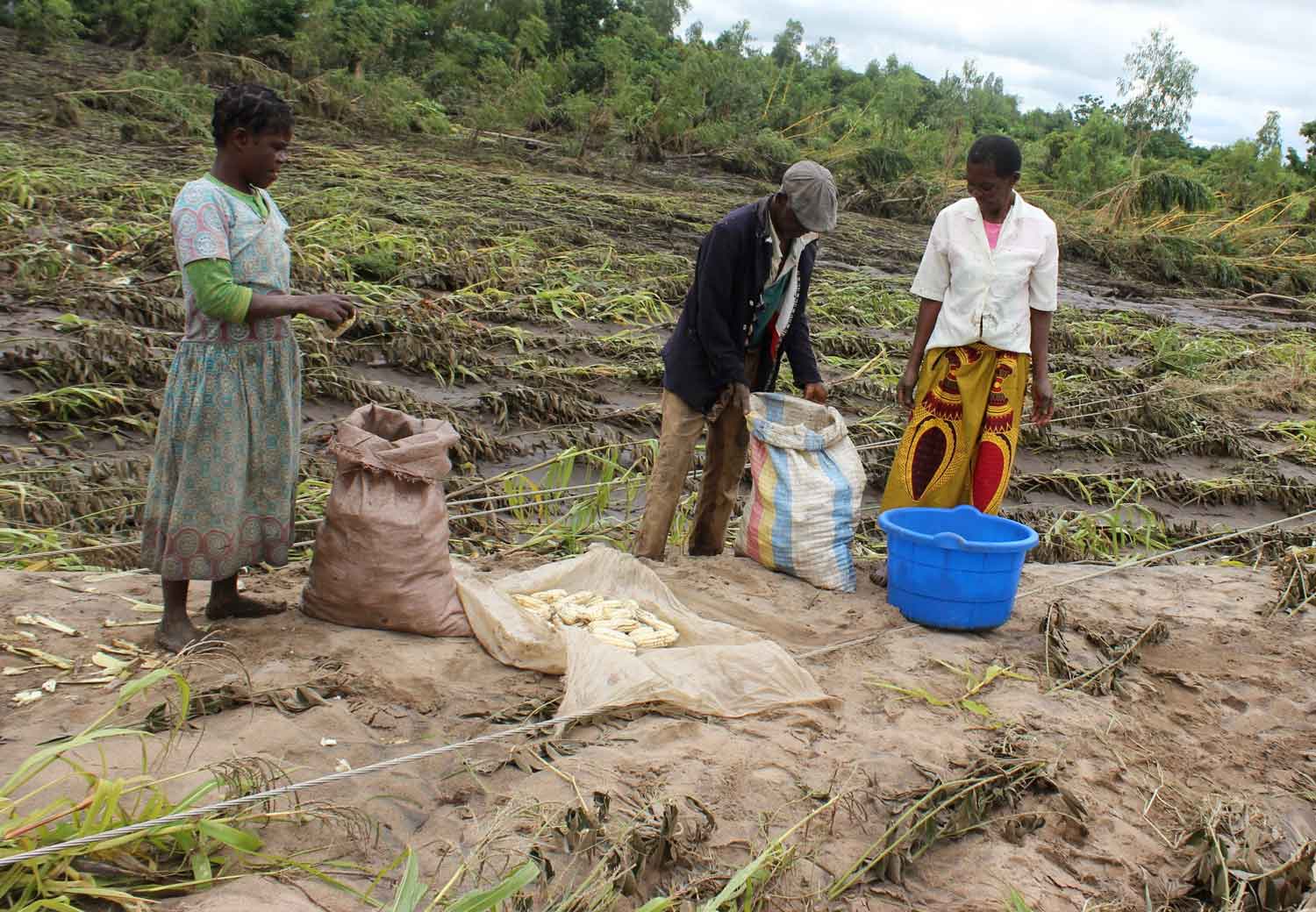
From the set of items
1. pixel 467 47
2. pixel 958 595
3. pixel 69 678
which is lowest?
pixel 69 678

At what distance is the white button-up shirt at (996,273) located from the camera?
3.85 meters

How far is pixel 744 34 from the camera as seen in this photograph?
2256 cm

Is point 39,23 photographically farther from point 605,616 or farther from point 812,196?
point 605,616

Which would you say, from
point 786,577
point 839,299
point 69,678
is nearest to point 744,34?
point 839,299

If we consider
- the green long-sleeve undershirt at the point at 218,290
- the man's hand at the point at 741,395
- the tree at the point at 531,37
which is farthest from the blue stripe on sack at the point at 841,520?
the tree at the point at 531,37

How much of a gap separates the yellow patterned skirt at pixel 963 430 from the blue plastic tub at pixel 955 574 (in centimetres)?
17

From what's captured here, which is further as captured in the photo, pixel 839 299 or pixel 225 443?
pixel 839 299

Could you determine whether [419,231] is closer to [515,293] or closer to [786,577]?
[515,293]

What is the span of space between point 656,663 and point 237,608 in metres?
1.17

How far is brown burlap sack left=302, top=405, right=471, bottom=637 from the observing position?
10.5ft

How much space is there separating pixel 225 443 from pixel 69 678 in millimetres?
662

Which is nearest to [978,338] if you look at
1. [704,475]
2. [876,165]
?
[704,475]

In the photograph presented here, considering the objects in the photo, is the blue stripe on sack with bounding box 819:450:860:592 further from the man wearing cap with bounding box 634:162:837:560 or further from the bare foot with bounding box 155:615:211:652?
the bare foot with bounding box 155:615:211:652

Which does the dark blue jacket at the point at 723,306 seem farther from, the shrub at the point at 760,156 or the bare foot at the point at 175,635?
the shrub at the point at 760,156
